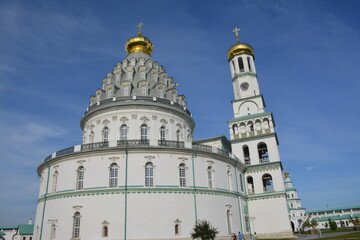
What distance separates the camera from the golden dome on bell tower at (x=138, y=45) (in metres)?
43.0

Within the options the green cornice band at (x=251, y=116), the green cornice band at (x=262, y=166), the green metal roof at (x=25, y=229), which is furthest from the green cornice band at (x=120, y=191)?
the green metal roof at (x=25, y=229)

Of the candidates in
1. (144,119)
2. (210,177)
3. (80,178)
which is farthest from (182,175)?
(80,178)

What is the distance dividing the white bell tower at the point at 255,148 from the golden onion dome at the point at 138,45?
14647 mm

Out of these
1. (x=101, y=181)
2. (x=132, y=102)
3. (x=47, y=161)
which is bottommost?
(x=101, y=181)

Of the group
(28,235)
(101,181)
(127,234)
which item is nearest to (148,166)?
(101,181)

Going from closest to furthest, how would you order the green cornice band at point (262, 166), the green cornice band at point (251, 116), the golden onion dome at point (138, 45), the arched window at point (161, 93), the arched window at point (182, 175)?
the arched window at point (182, 175)
the arched window at point (161, 93)
the green cornice band at point (262, 166)
the green cornice band at point (251, 116)
the golden onion dome at point (138, 45)

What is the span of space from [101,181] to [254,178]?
73.2 feet

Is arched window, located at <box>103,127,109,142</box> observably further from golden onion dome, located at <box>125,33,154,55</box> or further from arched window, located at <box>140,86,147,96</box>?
golden onion dome, located at <box>125,33,154,55</box>

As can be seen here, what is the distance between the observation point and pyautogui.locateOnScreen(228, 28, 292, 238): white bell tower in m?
36.4

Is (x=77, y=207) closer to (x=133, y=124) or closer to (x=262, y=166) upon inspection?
(x=133, y=124)

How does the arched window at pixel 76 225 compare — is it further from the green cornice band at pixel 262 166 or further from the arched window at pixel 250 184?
the green cornice band at pixel 262 166

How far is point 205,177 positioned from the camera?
2934cm

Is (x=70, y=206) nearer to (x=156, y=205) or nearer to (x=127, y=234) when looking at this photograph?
(x=127, y=234)

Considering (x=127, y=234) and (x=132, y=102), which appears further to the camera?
(x=132, y=102)
